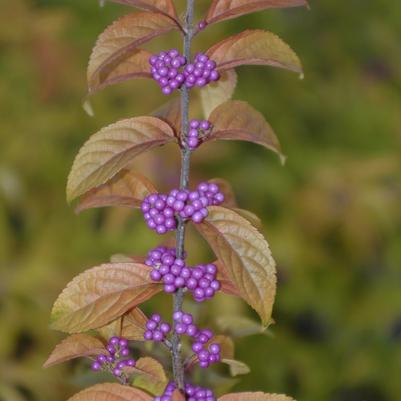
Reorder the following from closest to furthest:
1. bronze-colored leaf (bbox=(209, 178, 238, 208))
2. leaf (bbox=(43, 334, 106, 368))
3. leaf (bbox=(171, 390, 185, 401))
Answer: leaf (bbox=(171, 390, 185, 401))
leaf (bbox=(43, 334, 106, 368))
bronze-colored leaf (bbox=(209, 178, 238, 208))

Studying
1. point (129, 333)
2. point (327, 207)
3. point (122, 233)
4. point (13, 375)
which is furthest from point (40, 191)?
point (129, 333)

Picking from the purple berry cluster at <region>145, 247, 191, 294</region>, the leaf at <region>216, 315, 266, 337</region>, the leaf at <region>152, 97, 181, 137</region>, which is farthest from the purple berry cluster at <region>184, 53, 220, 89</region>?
the leaf at <region>216, 315, 266, 337</region>

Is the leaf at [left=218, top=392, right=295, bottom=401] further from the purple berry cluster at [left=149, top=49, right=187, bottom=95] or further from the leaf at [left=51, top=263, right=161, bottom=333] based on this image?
the purple berry cluster at [left=149, top=49, right=187, bottom=95]

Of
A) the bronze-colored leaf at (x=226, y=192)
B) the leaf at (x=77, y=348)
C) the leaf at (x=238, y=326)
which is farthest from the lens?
the leaf at (x=238, y=326)

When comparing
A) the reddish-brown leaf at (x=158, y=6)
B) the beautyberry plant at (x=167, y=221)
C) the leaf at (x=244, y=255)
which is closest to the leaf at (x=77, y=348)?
the beautyberry plant at (x=167, y=221)

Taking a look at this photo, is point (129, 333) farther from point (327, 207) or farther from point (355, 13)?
point (355, 13)

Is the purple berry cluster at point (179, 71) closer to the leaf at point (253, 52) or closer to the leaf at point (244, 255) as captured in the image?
the leaf at point (253, 52)
